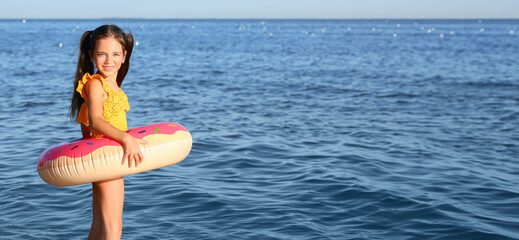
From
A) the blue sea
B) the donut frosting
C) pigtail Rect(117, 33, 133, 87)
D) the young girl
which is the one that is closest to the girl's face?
the young girl

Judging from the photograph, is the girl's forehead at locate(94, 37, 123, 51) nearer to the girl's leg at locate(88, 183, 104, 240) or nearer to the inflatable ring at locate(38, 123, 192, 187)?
the inflatable ring at locate(38, 123, 192, 187)

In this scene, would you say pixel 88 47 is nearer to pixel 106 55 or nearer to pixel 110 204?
pixel 106 55

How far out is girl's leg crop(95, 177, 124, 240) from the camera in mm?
3692

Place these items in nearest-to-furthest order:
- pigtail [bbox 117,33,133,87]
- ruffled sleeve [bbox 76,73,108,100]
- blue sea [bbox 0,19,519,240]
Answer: ruffled sleeve [bbox 76,73,108,100]
pigtail [bbox 117,33,133,87]
blue sea [bbox 0,19,519,240]

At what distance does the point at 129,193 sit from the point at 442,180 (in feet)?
13.2

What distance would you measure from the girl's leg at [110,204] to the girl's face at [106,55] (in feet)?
2.33

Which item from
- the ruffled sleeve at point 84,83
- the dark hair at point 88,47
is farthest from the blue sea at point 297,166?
the ruffled sleeve at point 84,83

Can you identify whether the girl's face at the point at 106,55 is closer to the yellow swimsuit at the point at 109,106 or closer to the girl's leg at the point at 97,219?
the yellow swimsuit at the point at 109,106

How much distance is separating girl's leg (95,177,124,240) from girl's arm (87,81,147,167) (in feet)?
0.86

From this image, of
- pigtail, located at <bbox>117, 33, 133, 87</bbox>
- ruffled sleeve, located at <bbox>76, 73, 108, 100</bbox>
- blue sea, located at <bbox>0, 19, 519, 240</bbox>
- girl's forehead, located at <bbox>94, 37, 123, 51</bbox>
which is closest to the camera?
ruffled sleeve, located at <bbox>76, 73, 108, 100</bbox>

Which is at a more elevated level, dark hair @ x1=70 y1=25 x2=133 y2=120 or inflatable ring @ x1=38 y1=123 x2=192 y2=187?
dark hair @ x1=70 y1=25 x2=133 y2=120

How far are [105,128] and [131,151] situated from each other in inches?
8.7

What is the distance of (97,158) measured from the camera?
11.4 ft

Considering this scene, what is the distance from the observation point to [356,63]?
2862cm
